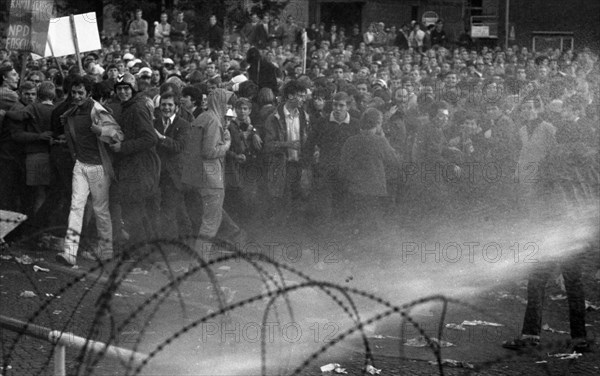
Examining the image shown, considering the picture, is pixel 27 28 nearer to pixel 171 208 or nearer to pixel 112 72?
pixel 112 72

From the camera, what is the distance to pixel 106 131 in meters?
10.1

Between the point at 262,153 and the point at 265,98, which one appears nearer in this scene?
the point at 262,153

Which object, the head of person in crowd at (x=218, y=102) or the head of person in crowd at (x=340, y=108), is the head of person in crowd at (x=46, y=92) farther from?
the head of person in crowd at (x=340, y=108)

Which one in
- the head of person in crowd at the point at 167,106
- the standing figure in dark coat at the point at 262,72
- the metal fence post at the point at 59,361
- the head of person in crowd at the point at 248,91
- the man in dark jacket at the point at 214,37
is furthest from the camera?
the man in dark jacket at the point at 214,37

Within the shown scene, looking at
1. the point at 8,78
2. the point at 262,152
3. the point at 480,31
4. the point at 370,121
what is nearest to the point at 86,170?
the point at 8,78

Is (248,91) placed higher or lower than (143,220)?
higher

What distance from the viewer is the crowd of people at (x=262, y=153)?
10.2 meters

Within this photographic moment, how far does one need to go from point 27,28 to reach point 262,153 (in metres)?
2.78

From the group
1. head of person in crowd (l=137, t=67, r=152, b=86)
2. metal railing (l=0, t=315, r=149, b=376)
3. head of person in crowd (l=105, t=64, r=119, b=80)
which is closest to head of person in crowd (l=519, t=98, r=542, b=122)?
head of person in crowd (l=137, t=67, r=152, b=86)

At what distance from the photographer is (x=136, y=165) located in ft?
34.3

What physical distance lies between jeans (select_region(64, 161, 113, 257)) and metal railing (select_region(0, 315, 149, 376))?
568 cm

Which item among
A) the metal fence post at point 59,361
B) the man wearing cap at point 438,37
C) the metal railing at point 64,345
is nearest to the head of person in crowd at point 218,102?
the metal railing at point 64,345

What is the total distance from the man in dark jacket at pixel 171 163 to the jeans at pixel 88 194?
72 centimetres

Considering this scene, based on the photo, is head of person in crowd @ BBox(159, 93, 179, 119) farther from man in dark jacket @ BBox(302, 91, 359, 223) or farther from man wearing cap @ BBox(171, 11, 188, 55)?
man wearing cap @ BBox(171, 11, 188, 55)
